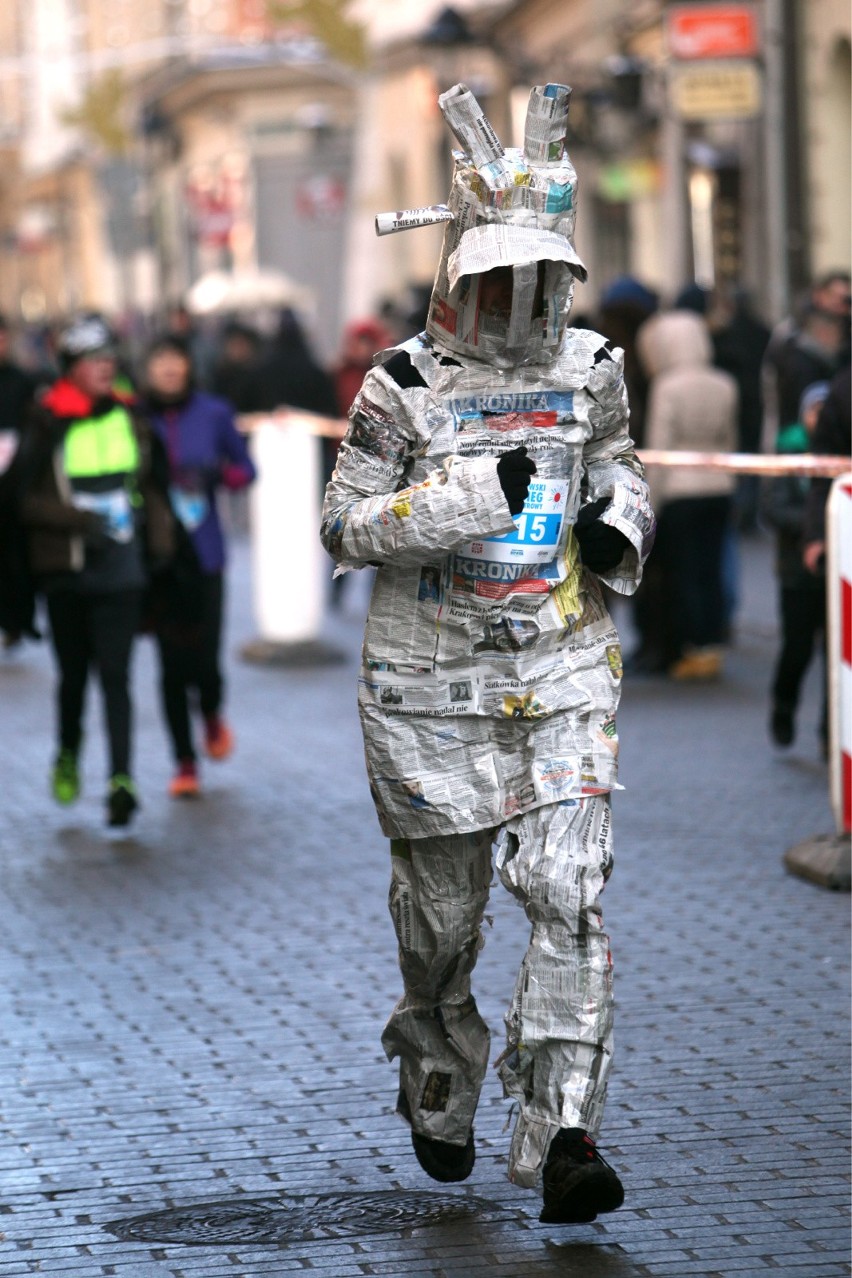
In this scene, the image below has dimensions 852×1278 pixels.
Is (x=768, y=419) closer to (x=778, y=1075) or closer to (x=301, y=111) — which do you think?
(x=778, y=1075)

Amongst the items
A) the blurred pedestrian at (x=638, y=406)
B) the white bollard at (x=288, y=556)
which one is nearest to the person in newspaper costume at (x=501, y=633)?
the blurred pedestrian at (x=638, y=406)

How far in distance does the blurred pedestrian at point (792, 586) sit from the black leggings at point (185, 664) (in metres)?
2.34

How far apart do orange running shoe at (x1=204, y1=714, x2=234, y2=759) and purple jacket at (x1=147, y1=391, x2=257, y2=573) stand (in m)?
0.72

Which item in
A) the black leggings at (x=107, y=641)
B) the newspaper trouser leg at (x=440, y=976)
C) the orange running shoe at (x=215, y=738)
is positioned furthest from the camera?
the orange running shoe at (x=215, y=738)

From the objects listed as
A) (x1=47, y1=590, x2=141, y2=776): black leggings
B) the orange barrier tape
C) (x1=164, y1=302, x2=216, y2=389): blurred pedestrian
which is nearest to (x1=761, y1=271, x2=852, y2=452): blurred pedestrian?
the orange barrier tape

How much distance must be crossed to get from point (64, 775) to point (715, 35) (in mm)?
10571

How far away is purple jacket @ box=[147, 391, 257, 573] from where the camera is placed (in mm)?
10164

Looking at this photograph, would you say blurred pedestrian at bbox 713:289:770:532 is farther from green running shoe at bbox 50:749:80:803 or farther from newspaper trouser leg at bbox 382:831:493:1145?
newspaper trouser leg at bbox 382:831:493:1145

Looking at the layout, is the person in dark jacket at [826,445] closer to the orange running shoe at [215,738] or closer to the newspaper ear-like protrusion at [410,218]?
the orange running shoe at [215,738]

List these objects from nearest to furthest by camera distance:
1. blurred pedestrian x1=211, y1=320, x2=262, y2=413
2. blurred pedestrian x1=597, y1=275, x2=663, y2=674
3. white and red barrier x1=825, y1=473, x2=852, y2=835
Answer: white and red barrier x1=825, y1=473, x2=852, y2=835 < blurred pedestrian x1=597, y1=275, x2=663, y2=674 < blurred pedestrian x1=211, y1=320, x2=262, y2=413

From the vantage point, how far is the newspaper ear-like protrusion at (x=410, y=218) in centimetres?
457

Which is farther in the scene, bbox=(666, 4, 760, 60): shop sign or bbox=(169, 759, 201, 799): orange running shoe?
bbox=(666, 4, 760, 60): shop sign

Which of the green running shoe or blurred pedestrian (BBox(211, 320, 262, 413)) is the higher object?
blurred pedestrian (BBox(211, 320, 262, 413))

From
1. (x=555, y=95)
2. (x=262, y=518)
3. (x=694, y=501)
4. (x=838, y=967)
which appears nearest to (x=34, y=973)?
(x=838, y=967)
